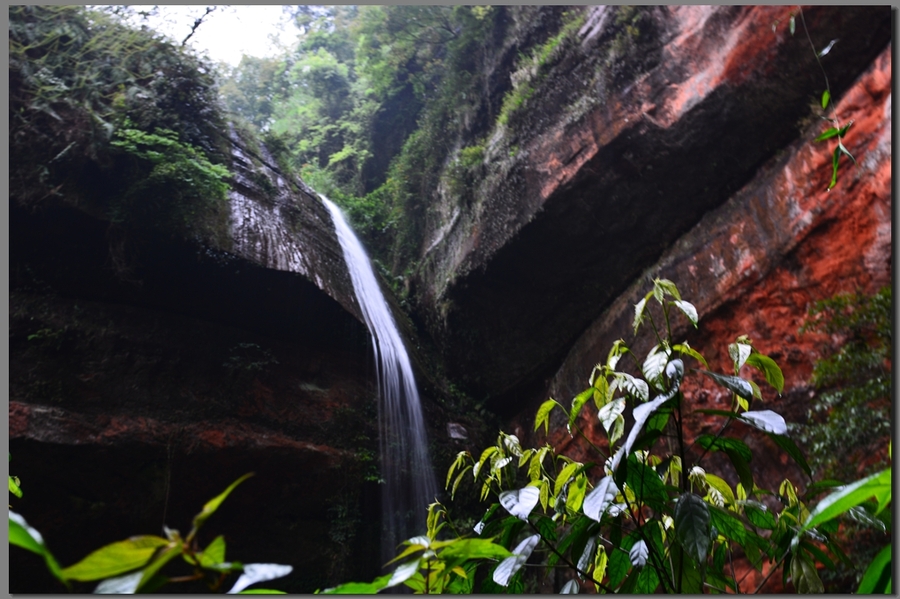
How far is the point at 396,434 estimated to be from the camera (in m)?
3.81

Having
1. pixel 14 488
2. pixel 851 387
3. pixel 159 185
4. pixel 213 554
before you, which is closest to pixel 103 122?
pixel 159 185

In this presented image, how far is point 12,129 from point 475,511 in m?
3.84

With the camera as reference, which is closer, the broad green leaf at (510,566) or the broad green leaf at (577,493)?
the broad green leaf at (510,566)

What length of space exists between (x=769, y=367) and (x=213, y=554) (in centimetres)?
101

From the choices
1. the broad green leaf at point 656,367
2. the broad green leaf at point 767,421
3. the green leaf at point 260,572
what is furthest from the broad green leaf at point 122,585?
the broad green leaf at point 767,421

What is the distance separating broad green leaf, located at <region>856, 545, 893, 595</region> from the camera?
0.70 metres

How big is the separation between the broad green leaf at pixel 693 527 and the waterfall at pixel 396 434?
2.86m

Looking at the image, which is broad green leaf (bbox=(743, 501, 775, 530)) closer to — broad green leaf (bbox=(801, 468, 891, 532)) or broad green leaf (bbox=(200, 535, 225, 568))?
broad green leaf (bbox=(801, 468, 891, 532))

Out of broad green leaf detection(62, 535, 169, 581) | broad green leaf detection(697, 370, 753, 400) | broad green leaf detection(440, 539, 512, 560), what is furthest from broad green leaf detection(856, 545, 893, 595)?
broad green leaf detection(62, 535, 169, 581)

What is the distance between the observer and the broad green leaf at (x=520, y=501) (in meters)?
0.97

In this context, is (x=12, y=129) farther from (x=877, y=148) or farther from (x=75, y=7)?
(x=877, y=148)

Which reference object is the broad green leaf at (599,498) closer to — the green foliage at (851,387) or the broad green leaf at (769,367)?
the broad green leaf at (769,367)

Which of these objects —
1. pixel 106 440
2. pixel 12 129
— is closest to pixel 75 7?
pixel 12 129

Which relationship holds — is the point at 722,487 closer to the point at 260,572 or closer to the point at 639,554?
the point at 639,554
